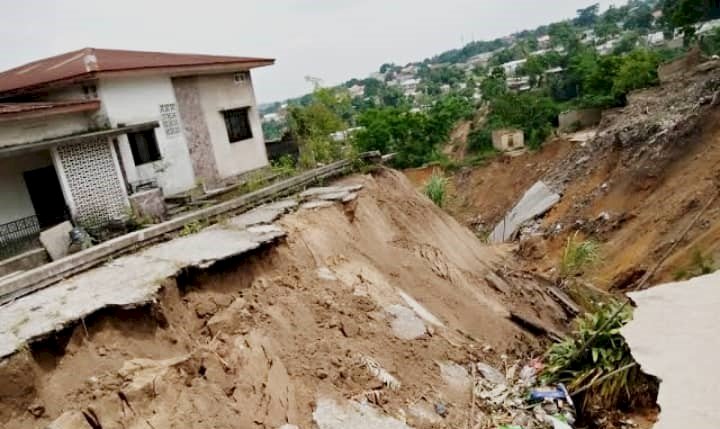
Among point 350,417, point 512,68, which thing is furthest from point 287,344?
point 512,68

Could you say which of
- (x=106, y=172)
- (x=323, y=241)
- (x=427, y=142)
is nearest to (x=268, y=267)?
(x=323, y=241)

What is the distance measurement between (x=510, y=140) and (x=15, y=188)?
24.7 meters

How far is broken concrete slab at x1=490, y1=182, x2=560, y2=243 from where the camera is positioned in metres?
18.5

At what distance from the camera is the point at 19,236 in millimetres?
9328

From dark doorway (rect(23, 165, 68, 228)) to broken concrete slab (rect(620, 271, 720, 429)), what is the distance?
9.55m

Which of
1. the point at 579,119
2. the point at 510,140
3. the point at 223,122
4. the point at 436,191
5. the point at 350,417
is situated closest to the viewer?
the point at 350,417

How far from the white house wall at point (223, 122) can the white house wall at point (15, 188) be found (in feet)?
13.3

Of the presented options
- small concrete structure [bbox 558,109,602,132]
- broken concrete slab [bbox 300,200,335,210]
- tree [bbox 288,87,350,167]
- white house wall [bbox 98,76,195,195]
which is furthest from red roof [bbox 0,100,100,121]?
small concrete structure [bbox 558,109,602,132]

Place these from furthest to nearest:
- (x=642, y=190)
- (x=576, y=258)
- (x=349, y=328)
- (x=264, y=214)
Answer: (x=642, y=190), (x=576, y=258), (x=264, y=214), (x=349, y=328)

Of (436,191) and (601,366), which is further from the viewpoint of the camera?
(436,191)

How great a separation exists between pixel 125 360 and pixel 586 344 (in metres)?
5.24

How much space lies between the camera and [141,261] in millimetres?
6453

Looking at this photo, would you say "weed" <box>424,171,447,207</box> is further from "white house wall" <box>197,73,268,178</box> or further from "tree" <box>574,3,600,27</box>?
"tree" <box>574,3,600,27</box>

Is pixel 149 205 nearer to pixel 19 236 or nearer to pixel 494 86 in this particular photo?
pixel 19 236
